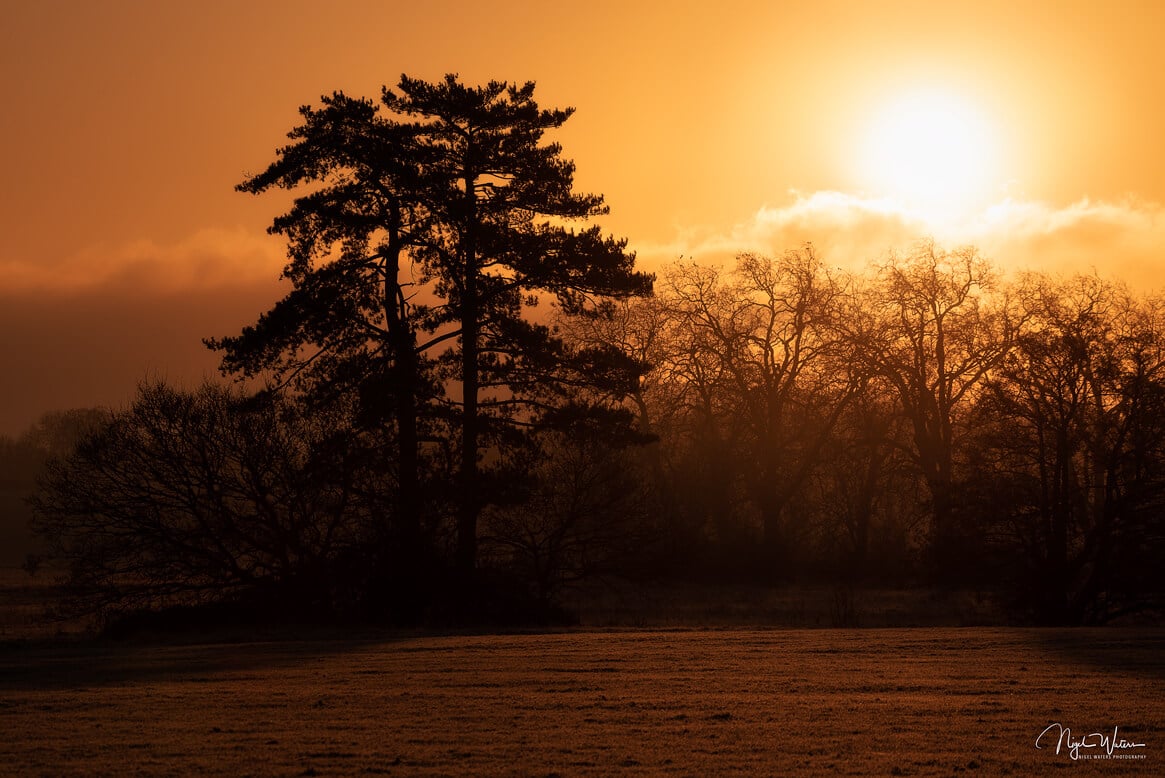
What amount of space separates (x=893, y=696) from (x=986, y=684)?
1.81 metres

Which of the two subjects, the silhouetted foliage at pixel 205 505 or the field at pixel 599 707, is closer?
the field at pixel 599 707

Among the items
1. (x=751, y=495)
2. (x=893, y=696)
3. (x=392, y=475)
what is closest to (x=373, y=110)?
(x=392, y=475)

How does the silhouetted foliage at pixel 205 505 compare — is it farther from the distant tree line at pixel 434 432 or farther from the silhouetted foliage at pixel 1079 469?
the silhouetted foliage at pixel 1079 469

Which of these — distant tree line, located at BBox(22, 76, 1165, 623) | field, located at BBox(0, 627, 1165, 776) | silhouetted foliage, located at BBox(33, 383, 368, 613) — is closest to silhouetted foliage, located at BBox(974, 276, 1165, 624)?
distant tree line, located at BBox(22, 76, 1165, 623)

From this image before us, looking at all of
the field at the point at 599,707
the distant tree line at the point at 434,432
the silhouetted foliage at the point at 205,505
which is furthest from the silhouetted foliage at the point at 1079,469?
the silhouetted foliage at the point at 205,505

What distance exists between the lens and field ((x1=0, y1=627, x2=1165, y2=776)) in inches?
476

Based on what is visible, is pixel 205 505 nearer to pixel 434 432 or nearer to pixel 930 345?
pixel 434 432

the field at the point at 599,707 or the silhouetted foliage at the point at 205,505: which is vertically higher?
the silhouetted foliage at the point at 205,505

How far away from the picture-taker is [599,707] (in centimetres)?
1548

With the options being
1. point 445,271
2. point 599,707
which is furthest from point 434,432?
point 599,707

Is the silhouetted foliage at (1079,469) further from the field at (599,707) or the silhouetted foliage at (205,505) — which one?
the silhouetted foliage at (205,505)

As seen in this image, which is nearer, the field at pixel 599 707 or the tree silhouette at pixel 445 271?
the field at pixel 599 707

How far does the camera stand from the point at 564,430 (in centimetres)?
3278

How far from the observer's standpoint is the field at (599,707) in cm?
1210
